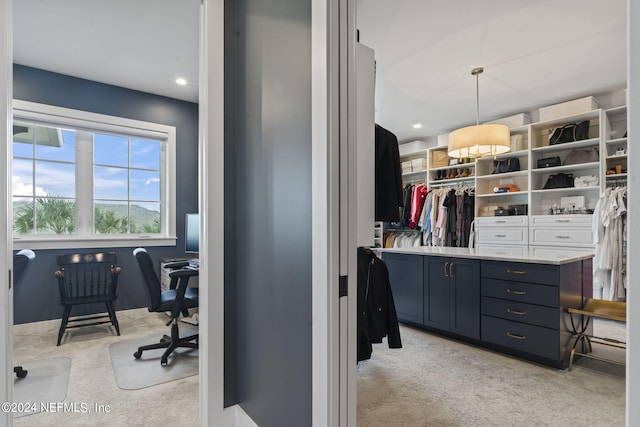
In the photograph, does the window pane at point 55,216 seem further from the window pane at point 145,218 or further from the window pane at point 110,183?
the window pane at point 145,218

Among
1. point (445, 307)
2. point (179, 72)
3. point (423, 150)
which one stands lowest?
point (445, 307)

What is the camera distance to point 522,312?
8.78 ft

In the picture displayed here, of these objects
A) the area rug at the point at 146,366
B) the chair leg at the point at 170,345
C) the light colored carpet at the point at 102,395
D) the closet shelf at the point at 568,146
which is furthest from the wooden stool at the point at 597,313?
the chair leg at the point at 170,345

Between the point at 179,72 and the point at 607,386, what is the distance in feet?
15.3

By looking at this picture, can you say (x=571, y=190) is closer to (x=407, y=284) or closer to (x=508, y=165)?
(x=508, y=165)

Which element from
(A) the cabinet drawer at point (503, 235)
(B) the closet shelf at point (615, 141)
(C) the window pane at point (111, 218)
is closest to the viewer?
(B) the closet shelf at point (615, 141)

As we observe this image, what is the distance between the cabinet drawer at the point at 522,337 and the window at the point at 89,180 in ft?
12.3

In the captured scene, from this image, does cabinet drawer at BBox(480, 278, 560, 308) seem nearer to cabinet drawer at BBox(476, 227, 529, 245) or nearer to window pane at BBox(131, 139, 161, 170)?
cabinet drawer at BBox(476, 227, 529, 245)

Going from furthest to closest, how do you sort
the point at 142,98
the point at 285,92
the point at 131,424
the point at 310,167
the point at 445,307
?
the point at 142,98 < the point at 445,307 < the point at 131,424 < the point at 285,92 < the point at 310,167

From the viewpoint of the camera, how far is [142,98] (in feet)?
13.1

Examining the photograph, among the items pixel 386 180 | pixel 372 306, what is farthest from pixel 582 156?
pixel 372 306

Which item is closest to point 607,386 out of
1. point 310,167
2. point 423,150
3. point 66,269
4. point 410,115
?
point 310,167

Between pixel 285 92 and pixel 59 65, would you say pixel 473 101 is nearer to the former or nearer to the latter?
pixel 285 92

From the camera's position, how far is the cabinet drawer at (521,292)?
254 centimetres
